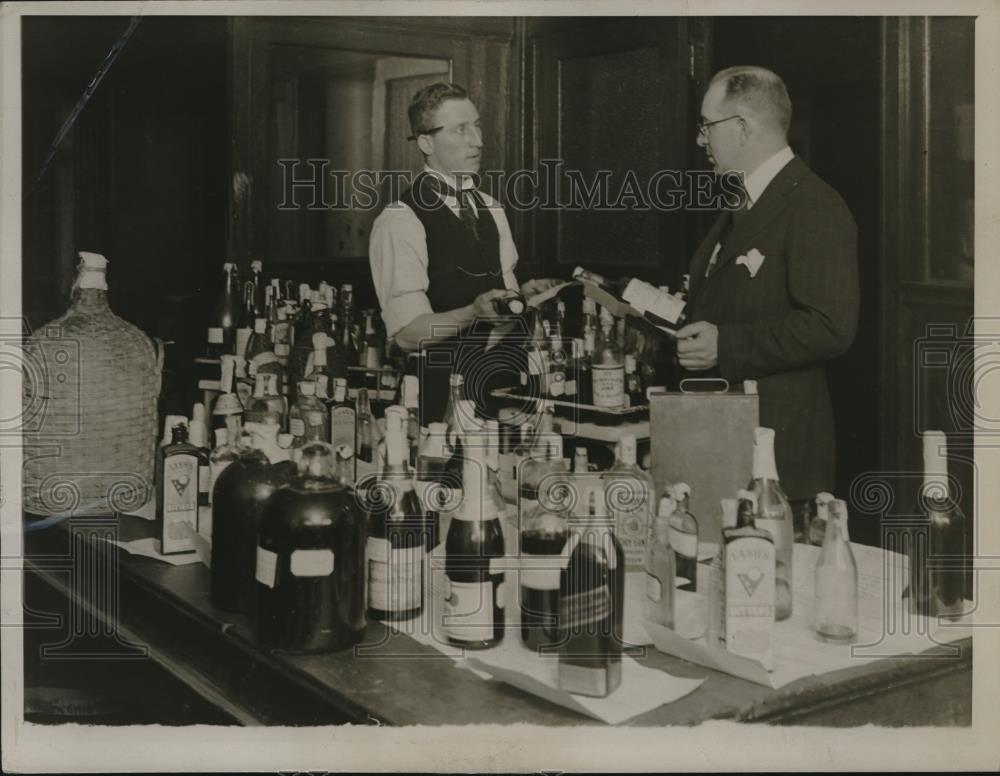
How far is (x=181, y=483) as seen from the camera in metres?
1.35

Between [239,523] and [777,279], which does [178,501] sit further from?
[777,279]

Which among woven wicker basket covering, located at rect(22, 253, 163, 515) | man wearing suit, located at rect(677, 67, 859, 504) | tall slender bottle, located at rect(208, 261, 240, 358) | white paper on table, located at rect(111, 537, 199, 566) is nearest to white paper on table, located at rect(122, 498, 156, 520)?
woven wicker basket covering, located at rect(22, 253, 163, 515)

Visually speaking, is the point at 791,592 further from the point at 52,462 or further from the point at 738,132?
the point at 52,462

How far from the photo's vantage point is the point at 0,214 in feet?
4.59

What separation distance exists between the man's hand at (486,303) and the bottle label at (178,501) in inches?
26.2

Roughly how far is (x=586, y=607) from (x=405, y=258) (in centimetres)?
105

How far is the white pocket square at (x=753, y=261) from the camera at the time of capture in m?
1.69

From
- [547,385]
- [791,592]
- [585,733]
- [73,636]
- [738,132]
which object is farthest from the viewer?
[547,385]

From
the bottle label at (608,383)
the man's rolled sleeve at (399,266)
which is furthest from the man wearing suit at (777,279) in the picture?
the man's rolled sleeve at (399,266)

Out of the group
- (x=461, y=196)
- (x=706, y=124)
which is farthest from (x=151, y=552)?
(x=706, y=124)

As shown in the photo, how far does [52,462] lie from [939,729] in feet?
4.44

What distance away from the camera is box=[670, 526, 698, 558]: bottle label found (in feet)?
3.60

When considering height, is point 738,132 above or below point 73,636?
above

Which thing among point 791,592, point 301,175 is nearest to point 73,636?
point 301,175
